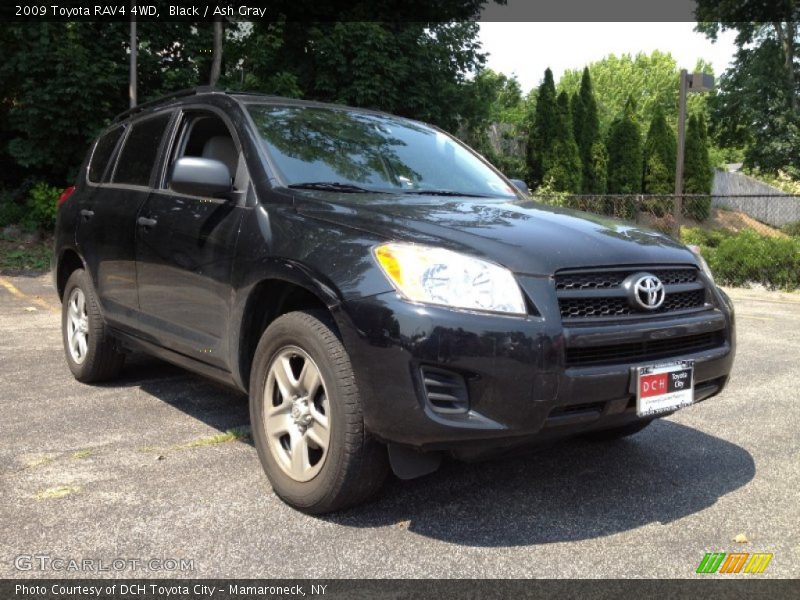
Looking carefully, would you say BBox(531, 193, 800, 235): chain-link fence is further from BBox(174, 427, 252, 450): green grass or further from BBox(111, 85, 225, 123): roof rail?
BBox(174, 427, 252, 450): green grass

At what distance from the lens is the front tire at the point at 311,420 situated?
2795 mm

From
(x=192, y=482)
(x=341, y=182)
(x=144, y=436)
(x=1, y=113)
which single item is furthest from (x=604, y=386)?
(x=1, y=113)

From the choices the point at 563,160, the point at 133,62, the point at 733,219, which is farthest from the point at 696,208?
the point at 133,62

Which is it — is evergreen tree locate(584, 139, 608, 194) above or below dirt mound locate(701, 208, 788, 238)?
above

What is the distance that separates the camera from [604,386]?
2709mm

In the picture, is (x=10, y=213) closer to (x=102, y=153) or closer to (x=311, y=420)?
(x=102, y=153)

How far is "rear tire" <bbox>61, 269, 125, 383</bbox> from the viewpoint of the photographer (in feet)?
15.8

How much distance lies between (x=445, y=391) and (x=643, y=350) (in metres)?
0.81

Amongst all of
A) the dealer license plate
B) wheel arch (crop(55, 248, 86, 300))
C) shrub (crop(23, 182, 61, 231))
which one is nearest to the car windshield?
the dealer license plate

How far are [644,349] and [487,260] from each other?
0.71 m

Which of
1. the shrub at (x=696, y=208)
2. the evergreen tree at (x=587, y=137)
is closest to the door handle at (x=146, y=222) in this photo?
the shrub at (x=696, y=208)

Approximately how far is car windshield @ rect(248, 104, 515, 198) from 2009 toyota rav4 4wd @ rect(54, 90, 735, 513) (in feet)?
0.05

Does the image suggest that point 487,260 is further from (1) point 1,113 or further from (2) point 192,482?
(1) point 1,113

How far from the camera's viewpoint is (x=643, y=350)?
2.87m
